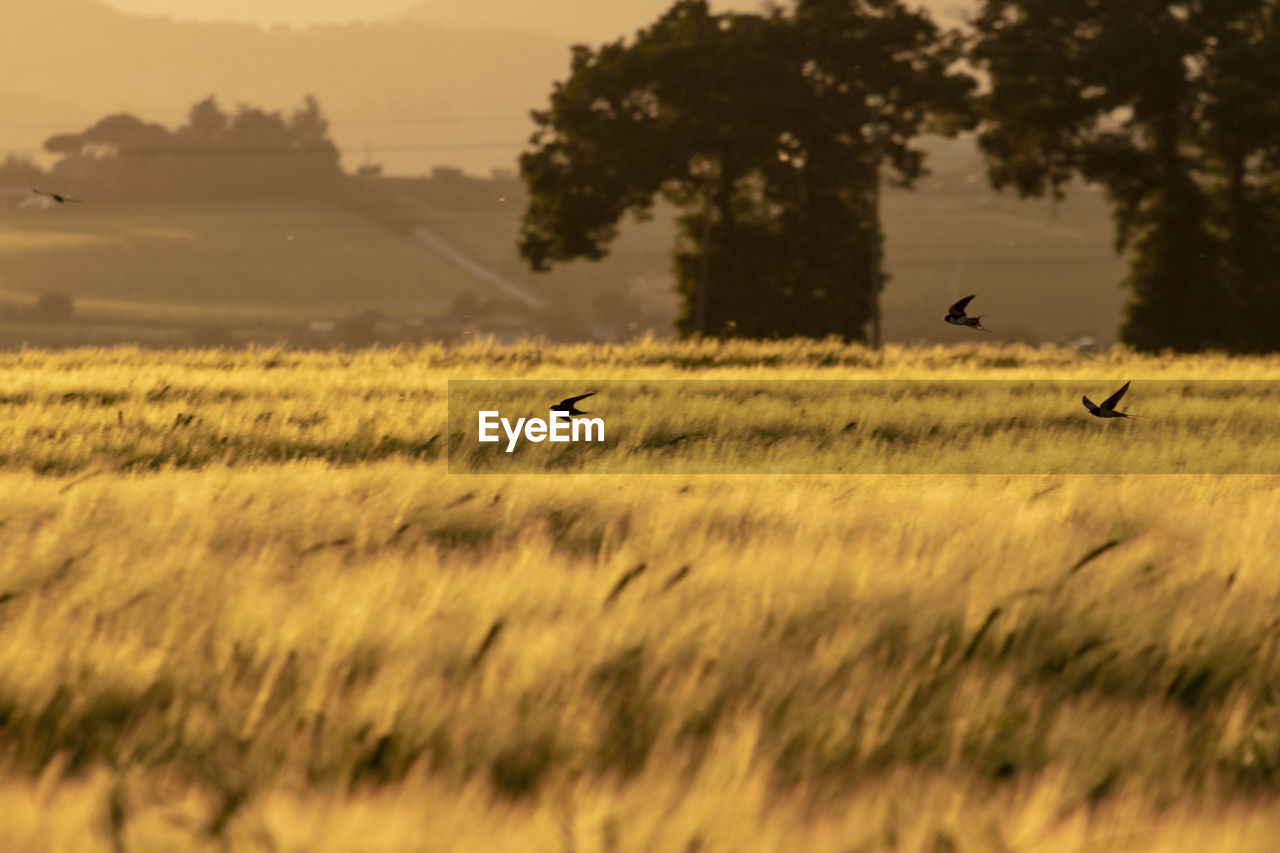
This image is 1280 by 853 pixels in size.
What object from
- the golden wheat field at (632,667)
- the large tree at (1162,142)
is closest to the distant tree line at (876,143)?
the large tree at (1162,142)

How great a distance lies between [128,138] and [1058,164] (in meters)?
111

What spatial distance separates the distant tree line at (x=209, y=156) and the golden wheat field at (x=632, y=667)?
437 ft

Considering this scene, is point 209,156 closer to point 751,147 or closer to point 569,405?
point 751,147

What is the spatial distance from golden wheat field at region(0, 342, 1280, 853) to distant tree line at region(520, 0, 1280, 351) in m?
33.6

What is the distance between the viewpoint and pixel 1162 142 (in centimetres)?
4309

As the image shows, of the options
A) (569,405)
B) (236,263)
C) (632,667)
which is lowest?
(632,667)

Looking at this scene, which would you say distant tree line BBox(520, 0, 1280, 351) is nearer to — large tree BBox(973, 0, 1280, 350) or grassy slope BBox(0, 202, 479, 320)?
large tree BBox(973, 0, 1280, 350)

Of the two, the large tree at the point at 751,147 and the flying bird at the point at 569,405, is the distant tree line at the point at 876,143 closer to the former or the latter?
the large tree at the point at 751,147

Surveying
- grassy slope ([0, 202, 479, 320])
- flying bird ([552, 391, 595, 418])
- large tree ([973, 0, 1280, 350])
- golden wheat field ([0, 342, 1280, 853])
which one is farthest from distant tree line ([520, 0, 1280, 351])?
grassy slope ([0, 202, 479, 320])

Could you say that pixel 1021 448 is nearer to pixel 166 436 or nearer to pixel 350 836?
pixel 166 436

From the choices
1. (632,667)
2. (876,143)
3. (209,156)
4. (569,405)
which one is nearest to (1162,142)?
(876,143)

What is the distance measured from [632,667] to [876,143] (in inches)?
1426

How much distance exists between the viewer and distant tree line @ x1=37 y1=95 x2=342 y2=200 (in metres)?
138

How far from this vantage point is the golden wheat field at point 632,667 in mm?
4281
